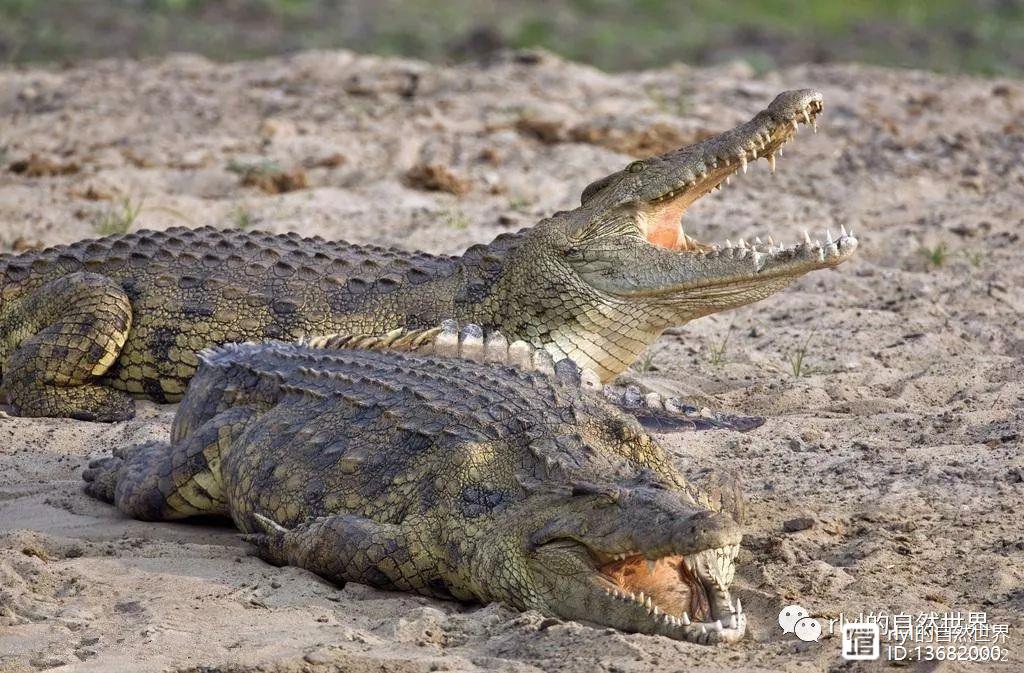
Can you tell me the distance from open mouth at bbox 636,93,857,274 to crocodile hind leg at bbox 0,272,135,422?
257cm

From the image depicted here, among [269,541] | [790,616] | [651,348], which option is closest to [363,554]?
[269,541]

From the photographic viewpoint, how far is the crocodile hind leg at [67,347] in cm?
702

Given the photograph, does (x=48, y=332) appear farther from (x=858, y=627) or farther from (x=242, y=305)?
(x=858, y=627)

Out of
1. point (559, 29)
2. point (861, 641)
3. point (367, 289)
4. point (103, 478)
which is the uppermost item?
point (559, 29)

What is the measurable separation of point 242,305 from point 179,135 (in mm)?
3911

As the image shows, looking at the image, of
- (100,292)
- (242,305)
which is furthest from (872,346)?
(100,292)

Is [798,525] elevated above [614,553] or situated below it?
above

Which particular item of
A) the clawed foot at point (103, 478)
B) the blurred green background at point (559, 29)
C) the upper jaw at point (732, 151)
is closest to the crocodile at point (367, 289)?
the upper jaw at point (732, 151)

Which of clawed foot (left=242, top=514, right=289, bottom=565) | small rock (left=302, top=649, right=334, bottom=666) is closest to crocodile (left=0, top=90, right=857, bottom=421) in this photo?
clawed foot (left=242, top=514, right=289, bottom=565)

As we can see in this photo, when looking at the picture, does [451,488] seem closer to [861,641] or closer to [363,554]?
[363,554]

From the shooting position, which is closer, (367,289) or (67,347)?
(67,347)

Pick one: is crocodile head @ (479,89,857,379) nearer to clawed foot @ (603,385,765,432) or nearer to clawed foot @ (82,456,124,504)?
clawed foot @ (603,385,765,432)

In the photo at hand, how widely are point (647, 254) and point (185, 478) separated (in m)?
2.53

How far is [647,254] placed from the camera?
6883 mm
